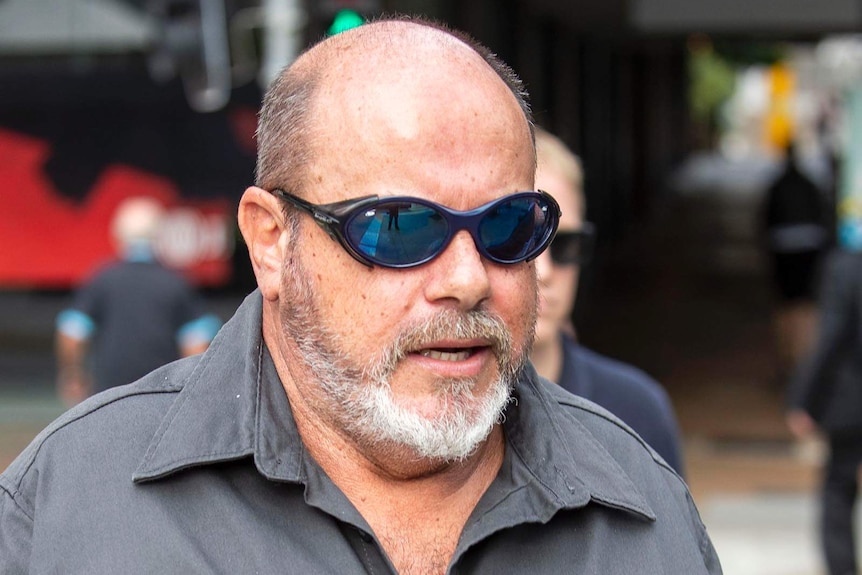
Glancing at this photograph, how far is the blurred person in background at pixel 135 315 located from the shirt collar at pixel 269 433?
5.30m

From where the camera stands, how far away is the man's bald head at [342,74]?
1956 millimetres

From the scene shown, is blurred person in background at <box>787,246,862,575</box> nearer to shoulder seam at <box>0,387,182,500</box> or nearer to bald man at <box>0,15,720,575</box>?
bald man at <box>0,15,720,575</box>

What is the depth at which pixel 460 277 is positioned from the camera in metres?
1.88

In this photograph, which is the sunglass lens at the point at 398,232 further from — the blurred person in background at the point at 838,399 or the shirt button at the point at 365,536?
the blurred person in background at the point at 838,399

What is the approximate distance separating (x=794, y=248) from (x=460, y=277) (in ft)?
38.5

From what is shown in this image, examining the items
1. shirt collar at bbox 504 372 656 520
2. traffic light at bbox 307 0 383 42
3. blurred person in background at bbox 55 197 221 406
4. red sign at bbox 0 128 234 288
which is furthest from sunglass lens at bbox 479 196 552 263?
red sign at bbox 0 128 234 288

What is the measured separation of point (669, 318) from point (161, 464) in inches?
642

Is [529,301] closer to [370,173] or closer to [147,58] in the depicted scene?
[370,173]

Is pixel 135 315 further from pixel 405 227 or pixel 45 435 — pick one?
pixel 405 227

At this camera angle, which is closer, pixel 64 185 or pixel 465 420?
pixel 465 420

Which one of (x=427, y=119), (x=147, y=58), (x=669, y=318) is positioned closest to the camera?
(x=427, y=119)

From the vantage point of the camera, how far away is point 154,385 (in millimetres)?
1985

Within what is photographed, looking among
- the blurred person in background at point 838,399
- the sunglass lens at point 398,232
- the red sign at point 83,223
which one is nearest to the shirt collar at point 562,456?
the sunglass lens at point 398,232

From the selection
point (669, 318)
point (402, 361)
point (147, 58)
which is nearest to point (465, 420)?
point (402, 361)
